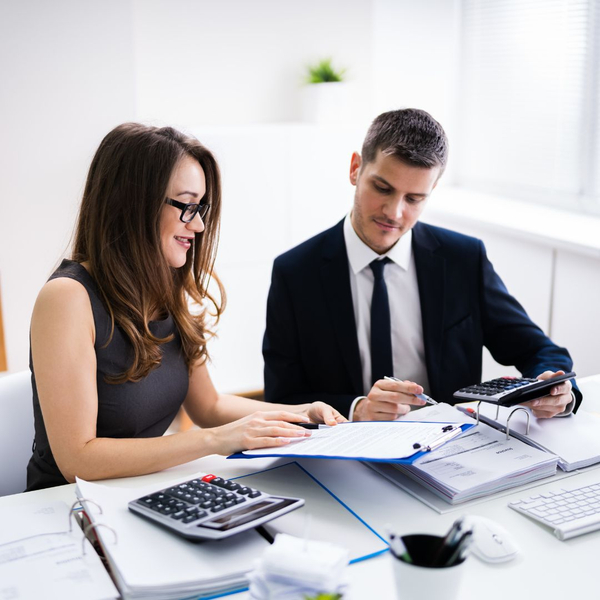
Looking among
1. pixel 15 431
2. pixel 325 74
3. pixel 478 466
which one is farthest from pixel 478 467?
pixel 325 74

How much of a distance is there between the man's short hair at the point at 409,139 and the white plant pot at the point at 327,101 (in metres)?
1.74

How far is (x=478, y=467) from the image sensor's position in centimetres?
138

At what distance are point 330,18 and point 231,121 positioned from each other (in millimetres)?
744

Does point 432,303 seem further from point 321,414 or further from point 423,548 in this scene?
point 423,548

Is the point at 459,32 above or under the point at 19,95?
above

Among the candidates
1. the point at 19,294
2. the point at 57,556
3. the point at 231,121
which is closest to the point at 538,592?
the point at 57,556

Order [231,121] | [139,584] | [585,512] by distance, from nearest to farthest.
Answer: [139,584] < [585,512] < [231,121]

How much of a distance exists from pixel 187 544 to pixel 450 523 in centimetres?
43

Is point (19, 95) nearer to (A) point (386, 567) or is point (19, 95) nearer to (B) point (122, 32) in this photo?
(B) point (122, 32)

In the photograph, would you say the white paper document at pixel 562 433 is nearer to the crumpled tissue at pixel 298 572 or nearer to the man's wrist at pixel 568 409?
the man's wrist at pixel 568 409

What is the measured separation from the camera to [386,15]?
3.84 m

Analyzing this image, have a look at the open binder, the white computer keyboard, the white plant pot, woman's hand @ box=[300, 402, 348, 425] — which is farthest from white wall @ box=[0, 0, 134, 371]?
the white computer keyboard

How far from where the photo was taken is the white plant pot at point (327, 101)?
3.62m

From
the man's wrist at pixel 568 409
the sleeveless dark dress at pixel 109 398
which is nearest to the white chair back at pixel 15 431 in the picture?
the sleeveless dark dress at pixel 109 398
